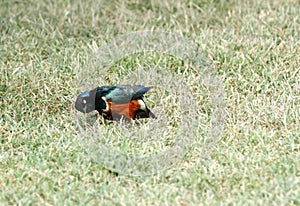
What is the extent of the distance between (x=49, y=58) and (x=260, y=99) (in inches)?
49.7

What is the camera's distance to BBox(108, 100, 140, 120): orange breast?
10.7ft

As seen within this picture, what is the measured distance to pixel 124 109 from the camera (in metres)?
3.27

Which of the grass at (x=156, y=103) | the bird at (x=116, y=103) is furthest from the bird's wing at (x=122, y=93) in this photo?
the grass at (x=156, y=103)

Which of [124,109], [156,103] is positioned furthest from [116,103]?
[156,103]

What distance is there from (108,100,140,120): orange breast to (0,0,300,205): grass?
8 cm

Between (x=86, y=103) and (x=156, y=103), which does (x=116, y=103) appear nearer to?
(x=86, y=103)

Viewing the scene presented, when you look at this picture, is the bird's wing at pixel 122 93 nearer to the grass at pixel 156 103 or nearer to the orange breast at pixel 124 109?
A: the orange breast at pixel 124 109

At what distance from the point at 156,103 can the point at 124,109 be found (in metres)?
0.28

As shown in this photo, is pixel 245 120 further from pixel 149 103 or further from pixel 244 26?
pixel 244 26

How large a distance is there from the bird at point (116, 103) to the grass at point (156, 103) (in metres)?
0.07

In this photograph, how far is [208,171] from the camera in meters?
2.82

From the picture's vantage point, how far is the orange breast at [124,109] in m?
3.27

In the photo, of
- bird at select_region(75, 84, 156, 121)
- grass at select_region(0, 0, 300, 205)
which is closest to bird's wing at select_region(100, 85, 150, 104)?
bird at select_region(75, 84, 156, 121)

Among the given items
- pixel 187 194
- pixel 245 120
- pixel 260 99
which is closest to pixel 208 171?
pixel 187 194
